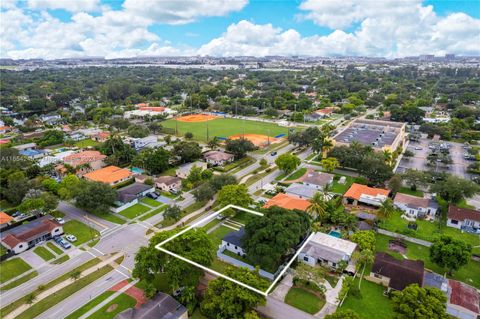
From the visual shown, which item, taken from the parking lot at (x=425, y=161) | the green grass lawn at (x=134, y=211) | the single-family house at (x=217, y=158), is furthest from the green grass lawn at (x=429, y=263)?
the single-family house at (x=217, y=158)

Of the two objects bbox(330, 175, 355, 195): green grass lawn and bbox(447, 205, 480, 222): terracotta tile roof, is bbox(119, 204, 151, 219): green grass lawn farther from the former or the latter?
bbox(447, 205, 480, 222): terracotta tile roof

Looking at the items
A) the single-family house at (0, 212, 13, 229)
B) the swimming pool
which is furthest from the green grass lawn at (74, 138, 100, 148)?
the swimming pool

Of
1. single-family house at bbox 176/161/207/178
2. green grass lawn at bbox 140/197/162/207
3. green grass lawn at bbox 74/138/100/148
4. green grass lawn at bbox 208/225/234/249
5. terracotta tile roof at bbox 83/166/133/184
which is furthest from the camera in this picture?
green grass lawn at bbox 74/138/100/148

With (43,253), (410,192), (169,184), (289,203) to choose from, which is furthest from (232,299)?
(410,192)

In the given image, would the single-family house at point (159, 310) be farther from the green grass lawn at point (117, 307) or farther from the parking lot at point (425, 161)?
the parking lot at point (425, 161)

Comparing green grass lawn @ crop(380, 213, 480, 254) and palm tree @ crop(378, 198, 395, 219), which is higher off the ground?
palm tree @ crop(378, 198, 395, 219)

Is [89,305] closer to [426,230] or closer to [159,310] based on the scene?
[159,310]

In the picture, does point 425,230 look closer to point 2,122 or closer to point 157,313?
point 157,313
